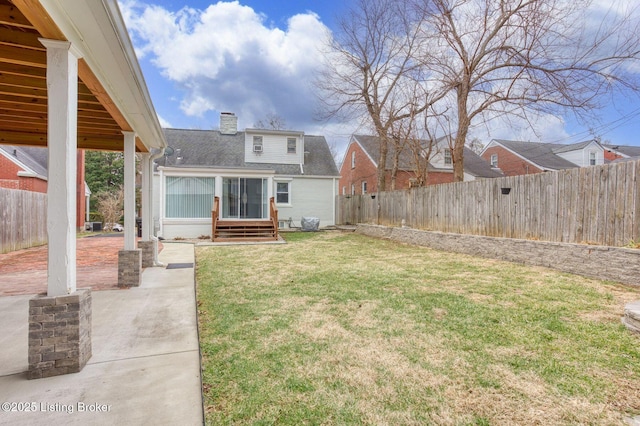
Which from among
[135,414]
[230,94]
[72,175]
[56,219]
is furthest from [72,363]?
[230,94]

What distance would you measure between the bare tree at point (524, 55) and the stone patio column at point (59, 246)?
36.2 feet

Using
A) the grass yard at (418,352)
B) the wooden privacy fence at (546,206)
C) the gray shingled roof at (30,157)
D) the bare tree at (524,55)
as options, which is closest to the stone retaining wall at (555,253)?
the wooden privacy fence at (546,206)

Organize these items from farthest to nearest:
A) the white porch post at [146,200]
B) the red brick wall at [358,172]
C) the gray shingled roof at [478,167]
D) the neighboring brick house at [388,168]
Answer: the gray shingled roof at [478,167]
the red brick wall at [358,172]
the neighboring brick house at [388,168]
the white porch post at [146,200]

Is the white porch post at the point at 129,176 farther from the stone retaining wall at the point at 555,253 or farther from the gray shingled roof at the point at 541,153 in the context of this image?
the gray shingled roof at the point at 541,153

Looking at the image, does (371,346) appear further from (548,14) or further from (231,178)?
(231,178)

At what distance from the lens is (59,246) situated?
8.29ft

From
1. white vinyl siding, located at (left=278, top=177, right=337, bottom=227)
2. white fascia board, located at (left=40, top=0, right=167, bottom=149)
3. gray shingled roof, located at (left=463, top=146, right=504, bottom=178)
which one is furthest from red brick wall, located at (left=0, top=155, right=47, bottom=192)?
gray shingled roof, located at (left=463, top=146, right=504, bottom=178)

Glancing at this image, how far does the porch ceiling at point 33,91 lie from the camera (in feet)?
7.72

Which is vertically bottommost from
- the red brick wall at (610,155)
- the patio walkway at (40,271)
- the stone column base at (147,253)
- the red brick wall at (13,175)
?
the patio walkway at (40,271)

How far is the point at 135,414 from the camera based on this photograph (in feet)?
6.75

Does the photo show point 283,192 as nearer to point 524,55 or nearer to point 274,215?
point 274,215

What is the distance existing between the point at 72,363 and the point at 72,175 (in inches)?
60.1

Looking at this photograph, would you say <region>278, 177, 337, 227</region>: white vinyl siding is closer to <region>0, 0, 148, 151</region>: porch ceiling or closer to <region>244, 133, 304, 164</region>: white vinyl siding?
<region>244, 133, 304, 164</region>: white vinyl siding

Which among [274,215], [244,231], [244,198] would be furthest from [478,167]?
[244,231]
